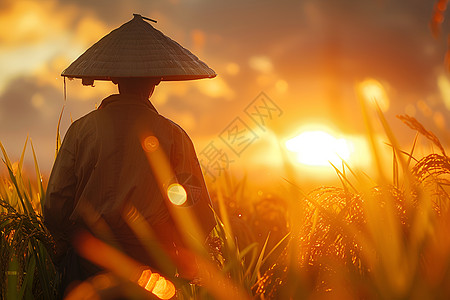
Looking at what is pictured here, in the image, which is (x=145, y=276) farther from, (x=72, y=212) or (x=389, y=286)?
(x=389, y=286)

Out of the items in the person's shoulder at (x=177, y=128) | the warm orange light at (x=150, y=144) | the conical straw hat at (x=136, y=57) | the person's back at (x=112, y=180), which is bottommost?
the person's back at (x=112, y=180)

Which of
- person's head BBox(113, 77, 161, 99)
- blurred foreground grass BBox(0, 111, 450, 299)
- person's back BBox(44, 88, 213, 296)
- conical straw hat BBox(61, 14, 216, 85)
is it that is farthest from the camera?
person's head BBox(113, 77, 161, 99)

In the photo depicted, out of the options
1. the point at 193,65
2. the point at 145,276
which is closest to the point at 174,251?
the point at 145,276

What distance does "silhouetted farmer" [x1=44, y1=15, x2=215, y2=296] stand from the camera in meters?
3.24

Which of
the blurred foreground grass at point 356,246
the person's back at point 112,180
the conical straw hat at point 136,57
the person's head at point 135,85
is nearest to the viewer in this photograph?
the blurred foreground grass at point 356,246

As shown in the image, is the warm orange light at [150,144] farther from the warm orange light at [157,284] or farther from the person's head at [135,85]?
the warm orange light at [157,284]

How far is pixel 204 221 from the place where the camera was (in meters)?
3.55

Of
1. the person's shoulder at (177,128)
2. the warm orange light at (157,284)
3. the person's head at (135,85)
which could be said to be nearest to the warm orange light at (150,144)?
the person's shoulder at (177,128)

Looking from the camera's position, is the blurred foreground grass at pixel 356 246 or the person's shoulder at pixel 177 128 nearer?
the blurred foreground grass at pixel 356 246

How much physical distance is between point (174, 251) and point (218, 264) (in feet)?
1.31

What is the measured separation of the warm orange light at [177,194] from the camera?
337 centimetres

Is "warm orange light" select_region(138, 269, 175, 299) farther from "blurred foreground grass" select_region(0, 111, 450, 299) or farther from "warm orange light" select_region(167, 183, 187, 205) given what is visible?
"warm orange light" select_region(167, 183, 187, 205)

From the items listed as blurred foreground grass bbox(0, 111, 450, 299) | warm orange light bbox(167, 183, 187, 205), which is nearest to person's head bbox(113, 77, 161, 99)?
warm orange light bbox(167, 183, 187, 205)

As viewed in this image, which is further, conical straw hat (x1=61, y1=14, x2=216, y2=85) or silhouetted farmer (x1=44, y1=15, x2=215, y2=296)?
conical straw hat (x1=61, y1=14, x2=216, y2=85)
